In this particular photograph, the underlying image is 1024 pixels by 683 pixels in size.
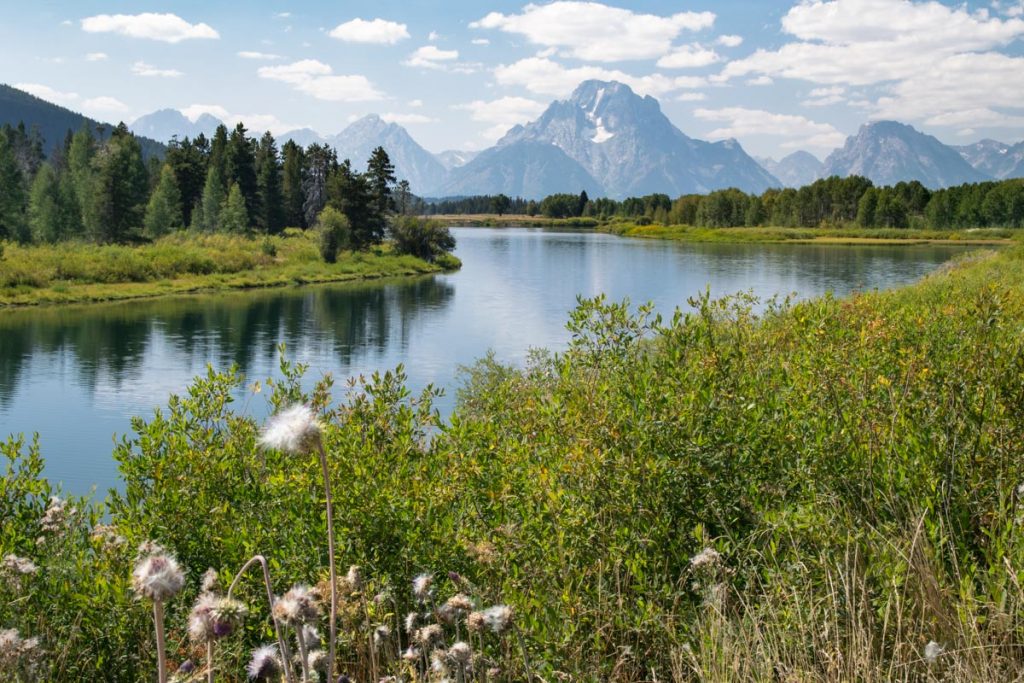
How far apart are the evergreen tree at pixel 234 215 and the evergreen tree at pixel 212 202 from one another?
2.81 ft

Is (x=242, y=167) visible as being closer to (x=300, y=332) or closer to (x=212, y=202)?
(x=212, y=202)

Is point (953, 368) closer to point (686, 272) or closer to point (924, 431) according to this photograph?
point (924, 431)

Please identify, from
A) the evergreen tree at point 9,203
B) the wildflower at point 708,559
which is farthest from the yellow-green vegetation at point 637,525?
the evergreen tree at point 9,203

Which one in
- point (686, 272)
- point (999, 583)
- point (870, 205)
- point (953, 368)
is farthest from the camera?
point (870, 205)

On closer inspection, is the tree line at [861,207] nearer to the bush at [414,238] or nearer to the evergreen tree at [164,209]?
the bush at [414,238]

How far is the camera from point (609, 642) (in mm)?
Answer: 5828

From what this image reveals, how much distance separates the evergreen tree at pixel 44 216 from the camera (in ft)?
243

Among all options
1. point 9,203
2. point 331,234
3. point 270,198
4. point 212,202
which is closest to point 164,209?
point 212,202

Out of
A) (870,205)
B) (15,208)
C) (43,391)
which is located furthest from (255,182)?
(870,205)

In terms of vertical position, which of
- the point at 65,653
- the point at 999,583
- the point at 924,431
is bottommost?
the point at 65,653

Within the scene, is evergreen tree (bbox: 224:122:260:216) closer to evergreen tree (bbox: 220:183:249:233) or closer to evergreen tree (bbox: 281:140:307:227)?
evergreen tree (bbox: 281:140:307:227)

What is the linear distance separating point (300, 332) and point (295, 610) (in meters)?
43.7

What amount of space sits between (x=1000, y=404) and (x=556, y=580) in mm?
4083

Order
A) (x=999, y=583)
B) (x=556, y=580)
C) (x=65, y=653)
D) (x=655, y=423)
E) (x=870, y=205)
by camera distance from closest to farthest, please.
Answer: (x=999, y=583) < (x=65, y=653) < (x=556, y=580) < (x=655, y=423) < (x=870, y=205)
